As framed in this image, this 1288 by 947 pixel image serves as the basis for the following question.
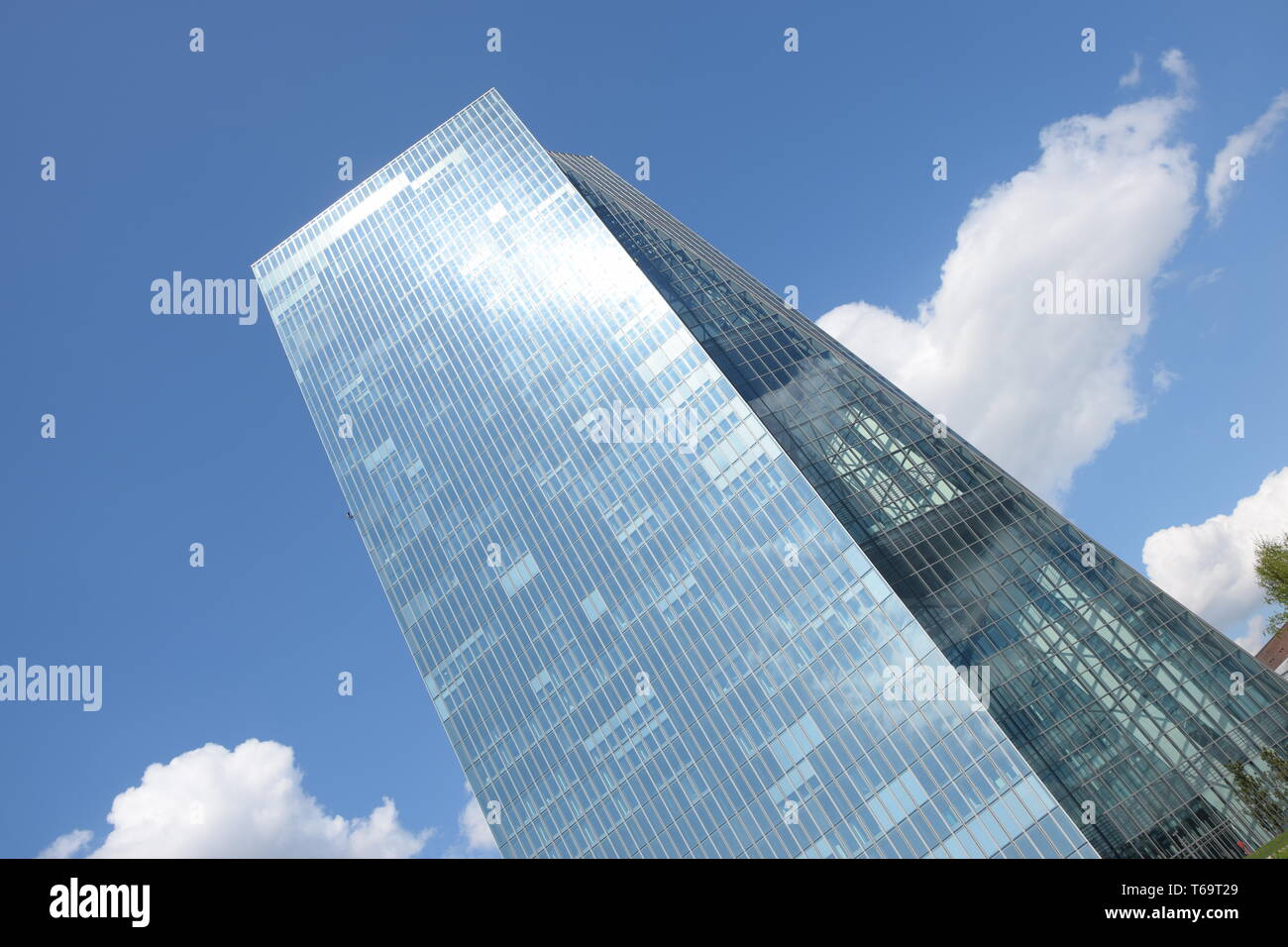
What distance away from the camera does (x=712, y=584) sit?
77.8 m

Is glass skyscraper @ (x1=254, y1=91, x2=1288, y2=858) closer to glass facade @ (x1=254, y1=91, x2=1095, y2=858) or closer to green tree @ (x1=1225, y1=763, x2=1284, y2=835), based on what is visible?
glass facade @ (x1=254, y1=91, x2=1095, y2=858)

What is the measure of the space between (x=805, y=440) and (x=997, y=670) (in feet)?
87.6

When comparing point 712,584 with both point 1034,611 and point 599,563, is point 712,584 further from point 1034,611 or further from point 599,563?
point 1034,611

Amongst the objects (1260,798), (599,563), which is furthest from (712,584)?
(1260,798)

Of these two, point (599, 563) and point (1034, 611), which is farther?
point (599, 563)

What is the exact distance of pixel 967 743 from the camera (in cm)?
6094

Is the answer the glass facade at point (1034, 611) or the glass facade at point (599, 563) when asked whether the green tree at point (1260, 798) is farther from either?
the glass facade at point (599, 563)

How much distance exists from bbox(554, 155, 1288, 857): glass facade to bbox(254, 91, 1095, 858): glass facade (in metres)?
5.07

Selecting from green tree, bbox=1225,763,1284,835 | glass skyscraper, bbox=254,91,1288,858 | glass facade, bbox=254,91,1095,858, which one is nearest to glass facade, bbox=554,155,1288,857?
glass skyscraper, bbox=254,91,1288,858

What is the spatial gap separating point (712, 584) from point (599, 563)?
1357 centimetres

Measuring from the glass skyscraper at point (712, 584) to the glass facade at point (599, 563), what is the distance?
29 cm

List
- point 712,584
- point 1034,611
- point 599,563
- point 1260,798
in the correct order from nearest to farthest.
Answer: point 1260,798 → point 1034,611 → point 712,584 → point 599,563
